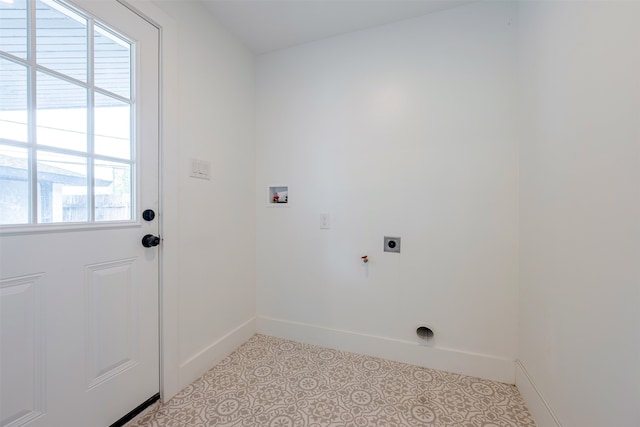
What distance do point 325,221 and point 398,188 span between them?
61 cm

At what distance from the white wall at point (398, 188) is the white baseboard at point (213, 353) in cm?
16

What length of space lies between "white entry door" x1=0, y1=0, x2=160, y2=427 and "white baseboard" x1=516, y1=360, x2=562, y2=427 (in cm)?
201

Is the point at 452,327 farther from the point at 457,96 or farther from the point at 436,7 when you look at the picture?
the point at 436,7

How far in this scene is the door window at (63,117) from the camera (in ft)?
2.91

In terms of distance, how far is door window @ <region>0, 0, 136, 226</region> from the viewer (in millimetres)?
887

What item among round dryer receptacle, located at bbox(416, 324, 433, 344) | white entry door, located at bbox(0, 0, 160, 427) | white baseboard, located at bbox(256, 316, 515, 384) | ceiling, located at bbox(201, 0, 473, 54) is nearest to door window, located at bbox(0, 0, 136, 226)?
white entry door, located at bbox(0, 0, 160, 427)

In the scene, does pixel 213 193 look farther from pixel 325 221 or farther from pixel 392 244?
pixel 392 244

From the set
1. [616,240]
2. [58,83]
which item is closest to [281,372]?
[616,240]

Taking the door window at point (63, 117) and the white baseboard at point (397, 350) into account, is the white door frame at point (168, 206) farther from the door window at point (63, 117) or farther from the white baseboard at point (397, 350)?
the white baseboard at point (397, 350)

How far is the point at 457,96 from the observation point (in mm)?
1601

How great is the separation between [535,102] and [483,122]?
0.90 feet

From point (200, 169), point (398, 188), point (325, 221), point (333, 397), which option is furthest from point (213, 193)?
point (333, 397)

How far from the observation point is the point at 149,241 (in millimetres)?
1303

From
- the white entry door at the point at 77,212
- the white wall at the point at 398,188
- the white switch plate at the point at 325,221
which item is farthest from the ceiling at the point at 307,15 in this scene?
the white switch plate at the point at 325,221
